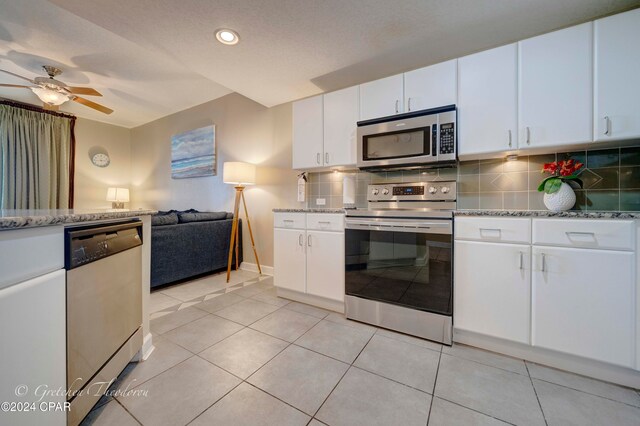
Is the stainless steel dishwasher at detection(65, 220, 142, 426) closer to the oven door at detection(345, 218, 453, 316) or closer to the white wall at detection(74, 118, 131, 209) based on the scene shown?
the oven door at detection(345, 218, 453, 316)

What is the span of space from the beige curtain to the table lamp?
0.62 m

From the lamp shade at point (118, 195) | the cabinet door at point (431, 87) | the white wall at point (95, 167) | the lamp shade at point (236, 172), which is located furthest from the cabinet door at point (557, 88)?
the white wall at point (95, 167)

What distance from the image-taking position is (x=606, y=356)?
1271 millimetres

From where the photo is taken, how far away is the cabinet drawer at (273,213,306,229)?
7.55 ft

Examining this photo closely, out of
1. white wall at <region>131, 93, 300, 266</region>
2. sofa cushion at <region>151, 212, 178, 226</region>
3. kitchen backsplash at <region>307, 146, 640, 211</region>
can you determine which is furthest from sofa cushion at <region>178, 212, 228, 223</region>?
kitchen backsplash at <region>307, 146, 640, 211</region>

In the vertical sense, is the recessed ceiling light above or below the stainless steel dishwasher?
above

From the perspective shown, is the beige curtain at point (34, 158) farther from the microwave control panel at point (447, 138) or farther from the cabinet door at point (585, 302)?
the cabinet door at point (585, 302)

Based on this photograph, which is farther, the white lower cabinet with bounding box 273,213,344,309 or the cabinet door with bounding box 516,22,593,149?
the white lower cabinet with bounding box 273,213,344,309

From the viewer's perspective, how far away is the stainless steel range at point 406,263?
1.66 m

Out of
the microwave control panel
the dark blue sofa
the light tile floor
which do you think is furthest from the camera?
the dark blue sofa

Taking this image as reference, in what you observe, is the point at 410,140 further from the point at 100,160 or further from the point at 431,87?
the point at 100,160

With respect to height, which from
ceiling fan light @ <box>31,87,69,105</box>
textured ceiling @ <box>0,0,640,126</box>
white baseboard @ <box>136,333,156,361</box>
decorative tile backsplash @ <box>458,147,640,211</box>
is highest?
textured ceiling @ <box>0,0,640,126</box>

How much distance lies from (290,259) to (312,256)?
266mm

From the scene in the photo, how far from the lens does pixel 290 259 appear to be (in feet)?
7.80
